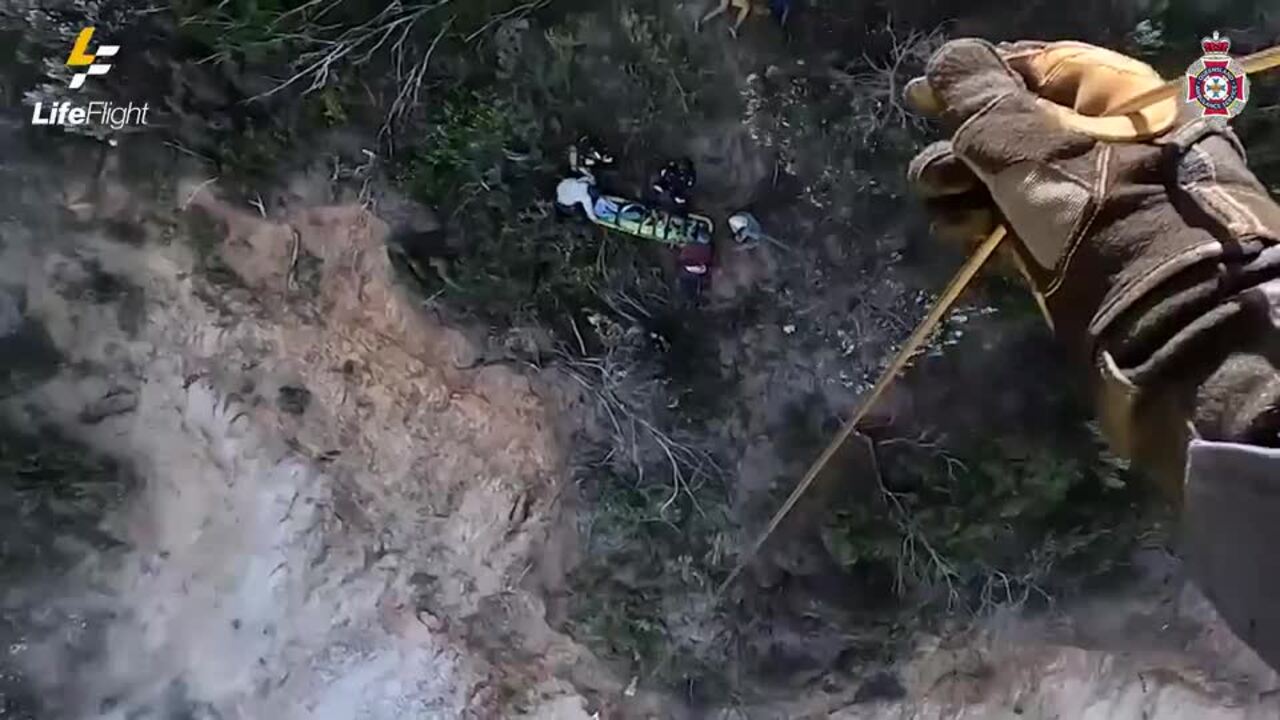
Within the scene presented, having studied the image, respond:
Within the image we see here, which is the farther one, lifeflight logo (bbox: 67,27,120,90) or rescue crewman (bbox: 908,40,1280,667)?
lifeflight logo (bbox: 67,27,120,90)

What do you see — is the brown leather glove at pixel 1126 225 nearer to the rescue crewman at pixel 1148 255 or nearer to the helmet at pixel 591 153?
the rescue crewman at pixel 1148 255

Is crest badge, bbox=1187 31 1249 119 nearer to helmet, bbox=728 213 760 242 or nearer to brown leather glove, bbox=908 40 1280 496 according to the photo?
brown leather glove, bbox=908 40 1280 496

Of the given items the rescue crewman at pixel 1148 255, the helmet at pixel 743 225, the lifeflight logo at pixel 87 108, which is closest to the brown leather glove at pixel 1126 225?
the rescue crewman at pixel 1148 255

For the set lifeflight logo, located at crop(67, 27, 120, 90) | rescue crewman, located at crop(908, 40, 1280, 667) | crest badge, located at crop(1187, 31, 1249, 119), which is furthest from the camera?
lifeflight logo, located at crop(67, 27, 120, 90)

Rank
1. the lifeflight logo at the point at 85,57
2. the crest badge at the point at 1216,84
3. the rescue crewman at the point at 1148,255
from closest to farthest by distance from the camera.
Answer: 1. the rescue crewman at the point at 1148,255
2. the crest badge at the point at 1216,84
3. the lifeflight logo at the point at 85,57

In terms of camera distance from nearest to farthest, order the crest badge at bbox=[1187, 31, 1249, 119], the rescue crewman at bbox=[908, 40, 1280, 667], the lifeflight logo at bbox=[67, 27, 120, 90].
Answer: the rescue crewman at bbox=[908, 40, 1280, 667], the crest badge at bbox=[1187, 31, 1249, 119], the lifeflight logo at bbox=[67, 27, 120, 90]

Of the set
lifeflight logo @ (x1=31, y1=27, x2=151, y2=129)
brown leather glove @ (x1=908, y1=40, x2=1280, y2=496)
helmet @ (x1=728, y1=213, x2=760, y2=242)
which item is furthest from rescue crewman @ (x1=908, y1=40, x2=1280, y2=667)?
lifeflight logo @ (x1=31, y1=27, x2=151, y2=129)

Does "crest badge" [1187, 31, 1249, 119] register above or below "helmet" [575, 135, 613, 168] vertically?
above
